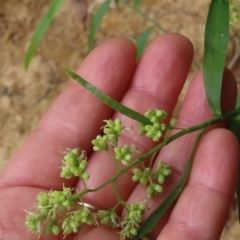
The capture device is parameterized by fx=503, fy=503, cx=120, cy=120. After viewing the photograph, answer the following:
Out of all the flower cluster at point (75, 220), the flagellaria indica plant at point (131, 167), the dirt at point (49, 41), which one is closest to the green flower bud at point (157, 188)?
the flagellaria indica plant at point (131, 167)

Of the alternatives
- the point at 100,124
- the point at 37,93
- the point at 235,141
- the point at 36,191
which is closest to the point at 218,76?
the point at 235,141

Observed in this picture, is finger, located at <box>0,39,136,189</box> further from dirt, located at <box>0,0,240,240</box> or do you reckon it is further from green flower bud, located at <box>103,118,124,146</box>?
dirt, located at <box>0,0,240,240</box>

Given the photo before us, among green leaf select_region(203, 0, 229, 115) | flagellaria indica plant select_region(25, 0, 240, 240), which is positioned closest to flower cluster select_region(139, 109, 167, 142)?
flagellaria indica plant select_region(25, 0, 240, 240)

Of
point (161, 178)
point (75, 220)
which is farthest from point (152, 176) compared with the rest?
point (75, 220)

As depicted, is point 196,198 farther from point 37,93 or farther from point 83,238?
point 37,93

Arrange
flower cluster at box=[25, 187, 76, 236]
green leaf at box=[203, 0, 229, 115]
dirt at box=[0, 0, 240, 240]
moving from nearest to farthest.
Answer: flower cluster at box=[25, 187, 76, 236] < green leaf at box=[203, 0, 229, 115] < dirt at box=[0, 0, 240, 240]

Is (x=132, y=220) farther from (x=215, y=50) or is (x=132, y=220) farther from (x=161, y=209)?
(x=215, y=50)

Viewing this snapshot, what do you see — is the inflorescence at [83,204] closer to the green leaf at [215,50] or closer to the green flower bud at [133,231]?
the green flower bud at [133,231]
